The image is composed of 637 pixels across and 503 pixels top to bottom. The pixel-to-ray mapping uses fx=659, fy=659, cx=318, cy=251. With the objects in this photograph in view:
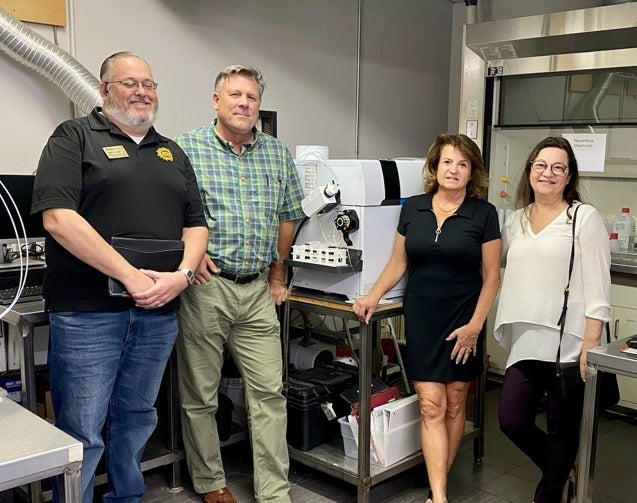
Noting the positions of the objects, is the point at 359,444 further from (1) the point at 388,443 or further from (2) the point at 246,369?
(2) the point at 246,369

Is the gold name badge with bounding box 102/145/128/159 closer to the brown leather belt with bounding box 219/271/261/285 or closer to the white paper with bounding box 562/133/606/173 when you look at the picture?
the brown leather belt with bounding box 219/271/261/285

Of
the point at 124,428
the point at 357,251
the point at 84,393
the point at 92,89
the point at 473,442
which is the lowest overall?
the point at 473,442

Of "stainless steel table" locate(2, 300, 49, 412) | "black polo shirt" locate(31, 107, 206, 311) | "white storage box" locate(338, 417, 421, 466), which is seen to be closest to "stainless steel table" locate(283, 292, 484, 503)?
"white storage box" locate(338, 417, 421, 466)

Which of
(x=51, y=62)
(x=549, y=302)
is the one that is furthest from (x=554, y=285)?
(x=51, y=62)

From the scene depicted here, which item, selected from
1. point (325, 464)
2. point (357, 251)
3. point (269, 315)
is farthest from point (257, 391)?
point (357, 251)

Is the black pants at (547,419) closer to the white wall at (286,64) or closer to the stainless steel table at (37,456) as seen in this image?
the stainless steel table at (37,456)

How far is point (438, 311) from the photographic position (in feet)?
7.87

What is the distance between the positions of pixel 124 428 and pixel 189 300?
0.49 metres

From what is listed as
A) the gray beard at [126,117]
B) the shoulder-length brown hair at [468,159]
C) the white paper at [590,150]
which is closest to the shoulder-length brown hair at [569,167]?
the shoulder-length brown hair at [468,159]

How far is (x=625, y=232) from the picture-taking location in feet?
10.6

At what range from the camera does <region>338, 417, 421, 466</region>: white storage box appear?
2.59m

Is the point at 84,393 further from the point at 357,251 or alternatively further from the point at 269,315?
the point at 357,251

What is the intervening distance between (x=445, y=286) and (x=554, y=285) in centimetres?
38

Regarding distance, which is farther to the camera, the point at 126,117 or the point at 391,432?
the point at 391,432
